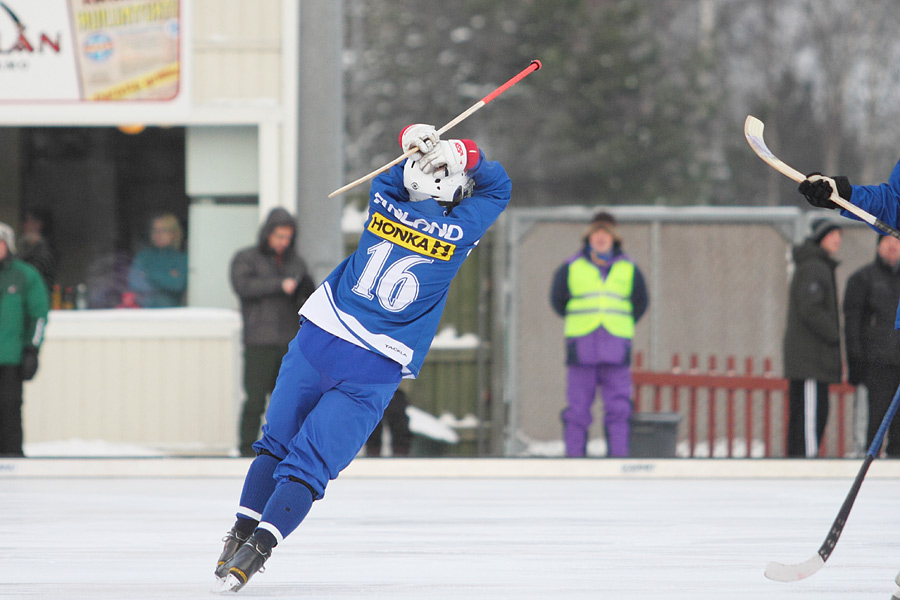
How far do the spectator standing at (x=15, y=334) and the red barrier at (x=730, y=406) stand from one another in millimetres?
3973

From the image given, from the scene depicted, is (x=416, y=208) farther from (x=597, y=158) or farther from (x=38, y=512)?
(x=597, y=158)

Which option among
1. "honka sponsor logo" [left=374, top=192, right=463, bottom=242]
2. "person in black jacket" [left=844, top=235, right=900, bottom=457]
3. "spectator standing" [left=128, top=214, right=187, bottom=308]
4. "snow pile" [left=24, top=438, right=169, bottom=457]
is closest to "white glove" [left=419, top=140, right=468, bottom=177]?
"honka sponsor logo" [left=374, top=192, right=463, bottom=242]

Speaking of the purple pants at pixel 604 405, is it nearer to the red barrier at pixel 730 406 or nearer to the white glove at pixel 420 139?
the red barrier at pixel 730 406

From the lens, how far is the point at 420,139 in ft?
13.0

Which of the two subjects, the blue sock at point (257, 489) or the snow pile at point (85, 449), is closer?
the blue sock at point (257, 489)

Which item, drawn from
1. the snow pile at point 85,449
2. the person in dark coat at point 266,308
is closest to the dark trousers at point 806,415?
the person in dark coat at point 266,308

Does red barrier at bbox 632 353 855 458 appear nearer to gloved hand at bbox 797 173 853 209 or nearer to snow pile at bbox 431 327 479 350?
snow pile at bbox 431 327 479 350

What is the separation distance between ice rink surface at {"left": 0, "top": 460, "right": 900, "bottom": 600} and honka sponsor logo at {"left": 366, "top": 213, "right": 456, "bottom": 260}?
102cm

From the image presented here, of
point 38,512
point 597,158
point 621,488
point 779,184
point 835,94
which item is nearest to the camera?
point 38,512

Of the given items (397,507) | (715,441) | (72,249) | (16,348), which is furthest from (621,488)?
(72,249)

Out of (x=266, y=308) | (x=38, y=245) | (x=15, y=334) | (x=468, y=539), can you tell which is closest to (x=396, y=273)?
(x=468, y=539)

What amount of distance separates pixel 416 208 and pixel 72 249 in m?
5.12

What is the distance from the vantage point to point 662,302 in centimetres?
950

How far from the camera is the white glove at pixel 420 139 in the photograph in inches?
156
